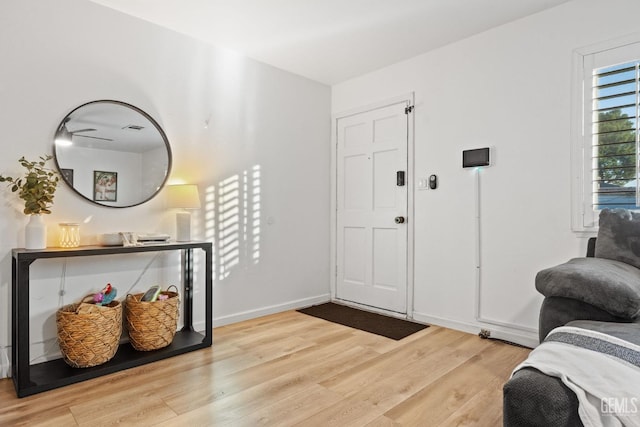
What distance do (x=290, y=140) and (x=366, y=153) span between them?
789mm

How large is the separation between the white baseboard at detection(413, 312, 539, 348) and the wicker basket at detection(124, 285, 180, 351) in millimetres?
2114

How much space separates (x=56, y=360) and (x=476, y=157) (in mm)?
3292

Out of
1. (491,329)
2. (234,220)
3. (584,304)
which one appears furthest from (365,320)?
(584,304)

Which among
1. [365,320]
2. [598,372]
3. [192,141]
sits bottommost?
[365,320]

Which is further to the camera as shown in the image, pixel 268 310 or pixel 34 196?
pixel 268 310

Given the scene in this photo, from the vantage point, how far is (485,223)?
9.84 feet

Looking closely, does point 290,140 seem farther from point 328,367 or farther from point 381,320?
point 328,367

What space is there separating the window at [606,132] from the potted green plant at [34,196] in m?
3.37

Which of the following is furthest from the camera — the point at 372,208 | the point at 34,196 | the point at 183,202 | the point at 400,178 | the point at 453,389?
the point at 372,208

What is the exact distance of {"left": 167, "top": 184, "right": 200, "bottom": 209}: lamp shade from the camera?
2828 millimetres

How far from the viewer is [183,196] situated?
2.84 meters

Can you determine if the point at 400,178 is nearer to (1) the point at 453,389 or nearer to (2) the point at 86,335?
(1) the point at 453,389

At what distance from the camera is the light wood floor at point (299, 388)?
1800mm

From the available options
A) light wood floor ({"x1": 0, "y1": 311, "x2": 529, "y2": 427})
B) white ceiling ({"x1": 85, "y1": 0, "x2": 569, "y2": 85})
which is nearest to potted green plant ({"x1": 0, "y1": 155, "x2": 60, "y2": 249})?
light wood floor ({"x1": 0, "y1": 311, "x2": 529, "y2": 427})
